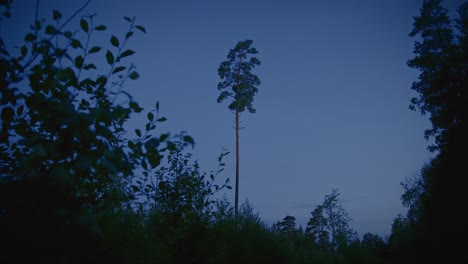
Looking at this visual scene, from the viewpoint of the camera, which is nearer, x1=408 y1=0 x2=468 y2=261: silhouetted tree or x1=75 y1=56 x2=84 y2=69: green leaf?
x1=75 y1=56 x2=84 y2=69: green leaf

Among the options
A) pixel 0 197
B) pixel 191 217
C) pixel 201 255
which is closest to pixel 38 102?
pixel 0 197

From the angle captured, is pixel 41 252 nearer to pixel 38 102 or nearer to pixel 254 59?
pixel 38 102

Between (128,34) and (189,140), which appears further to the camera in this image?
(128,34)

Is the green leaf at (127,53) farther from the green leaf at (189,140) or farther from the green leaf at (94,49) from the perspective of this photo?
the green leaf at (189,140)

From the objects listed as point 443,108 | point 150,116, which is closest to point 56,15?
point 150,116

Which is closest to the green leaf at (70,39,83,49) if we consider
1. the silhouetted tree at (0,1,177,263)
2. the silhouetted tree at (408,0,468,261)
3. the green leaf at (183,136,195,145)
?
the silhouetted tree at (0,1,177,263)

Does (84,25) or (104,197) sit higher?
(84,25)

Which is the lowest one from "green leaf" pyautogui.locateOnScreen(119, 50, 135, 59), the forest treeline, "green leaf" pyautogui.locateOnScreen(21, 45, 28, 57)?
the forest treeline

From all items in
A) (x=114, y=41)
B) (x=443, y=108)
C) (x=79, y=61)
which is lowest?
(x=79, y=61)

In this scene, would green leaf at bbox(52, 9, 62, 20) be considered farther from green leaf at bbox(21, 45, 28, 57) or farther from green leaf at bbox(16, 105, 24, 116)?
green leaf at bbox(16, 105, 24, 116)

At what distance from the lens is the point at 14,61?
1520 millimetres

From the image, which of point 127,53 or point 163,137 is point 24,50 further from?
point 163,137

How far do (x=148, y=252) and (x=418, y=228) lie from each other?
50.6ft

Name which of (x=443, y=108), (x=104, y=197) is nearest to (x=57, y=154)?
(x=104, y=197)
